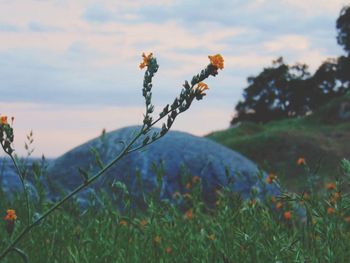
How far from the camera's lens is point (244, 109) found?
39969 mm

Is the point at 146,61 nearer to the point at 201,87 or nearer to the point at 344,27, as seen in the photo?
the point at 201,87

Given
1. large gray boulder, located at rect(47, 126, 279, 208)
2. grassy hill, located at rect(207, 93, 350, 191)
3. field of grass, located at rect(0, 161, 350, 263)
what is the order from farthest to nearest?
grassy hill, located at rect(207, 93, 350, 191) < large gray boulder, located at rect(47, 126, 279, 208) < field of grass, located at rect(0, 161, 350, 263)

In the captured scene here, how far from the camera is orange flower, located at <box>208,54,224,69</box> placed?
95.8 inches

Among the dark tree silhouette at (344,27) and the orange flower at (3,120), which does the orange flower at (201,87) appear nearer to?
the orange flower at (3,120)

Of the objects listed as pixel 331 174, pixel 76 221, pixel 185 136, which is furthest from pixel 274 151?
pixel 76 221

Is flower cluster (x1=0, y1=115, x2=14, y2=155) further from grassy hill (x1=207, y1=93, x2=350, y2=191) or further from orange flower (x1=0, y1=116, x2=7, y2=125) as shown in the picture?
grassy hill (x1=207, y1=93, x2=350, y2=191)

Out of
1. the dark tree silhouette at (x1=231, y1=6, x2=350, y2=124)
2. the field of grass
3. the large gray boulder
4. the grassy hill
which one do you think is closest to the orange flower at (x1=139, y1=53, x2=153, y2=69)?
the field of grass

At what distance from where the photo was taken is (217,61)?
96.4 inches

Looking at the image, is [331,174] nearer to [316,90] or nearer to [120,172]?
[120,172]

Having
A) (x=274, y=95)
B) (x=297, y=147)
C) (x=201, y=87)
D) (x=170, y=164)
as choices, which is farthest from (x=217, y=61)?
(x=274, y=95)

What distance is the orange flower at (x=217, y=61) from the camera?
243 centimetres

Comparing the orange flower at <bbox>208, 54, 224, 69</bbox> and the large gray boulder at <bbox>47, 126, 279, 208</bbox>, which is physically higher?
the orange flower at <bbox>208, 54, 224, 69</bbox>

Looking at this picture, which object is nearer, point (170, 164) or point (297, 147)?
point (170, 164)

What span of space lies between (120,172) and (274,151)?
1023 centimetres
